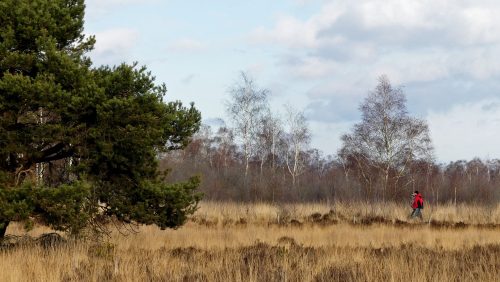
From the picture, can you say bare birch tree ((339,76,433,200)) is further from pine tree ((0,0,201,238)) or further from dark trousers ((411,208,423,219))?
pine tree ((0,0,201,238))

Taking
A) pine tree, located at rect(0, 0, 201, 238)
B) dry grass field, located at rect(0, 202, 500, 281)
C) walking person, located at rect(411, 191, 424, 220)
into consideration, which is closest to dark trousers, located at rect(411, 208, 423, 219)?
walking person, located at rect(411, 191, 424, 220)

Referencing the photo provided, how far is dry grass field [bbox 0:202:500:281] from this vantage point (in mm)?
7824

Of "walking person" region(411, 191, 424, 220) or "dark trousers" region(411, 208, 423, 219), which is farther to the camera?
"dark trousers" region(411, 208, 423, 219)

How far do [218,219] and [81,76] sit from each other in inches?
536

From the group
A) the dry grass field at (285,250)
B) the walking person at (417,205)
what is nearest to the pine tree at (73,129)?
the dry grass field at (285,250)

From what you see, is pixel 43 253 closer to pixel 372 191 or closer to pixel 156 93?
pixel 156 93

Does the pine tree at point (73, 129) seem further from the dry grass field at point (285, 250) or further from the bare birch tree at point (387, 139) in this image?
the bare birch tree at point (387, 139)

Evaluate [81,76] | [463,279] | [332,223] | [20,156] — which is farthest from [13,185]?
[332,223]

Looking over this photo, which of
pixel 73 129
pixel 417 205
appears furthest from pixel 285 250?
pixel 417 205

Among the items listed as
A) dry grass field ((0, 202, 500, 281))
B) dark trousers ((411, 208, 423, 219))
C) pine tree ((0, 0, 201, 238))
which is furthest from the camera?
dark trousers ((411, 208, 423, 219))

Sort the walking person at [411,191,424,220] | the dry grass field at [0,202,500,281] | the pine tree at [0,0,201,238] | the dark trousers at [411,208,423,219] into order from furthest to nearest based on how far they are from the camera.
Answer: the dark trousers at [411,208,423,219] → the walking person at [411,191,424,220] → the pine tree at [0,0,201,238] → the dry grass field at [0,202,500,281]

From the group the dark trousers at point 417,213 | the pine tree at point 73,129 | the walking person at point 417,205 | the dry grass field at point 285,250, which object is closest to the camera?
the dry grass field at point 285,250

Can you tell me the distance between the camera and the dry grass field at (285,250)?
782cm

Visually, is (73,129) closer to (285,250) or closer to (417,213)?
(285,250)
